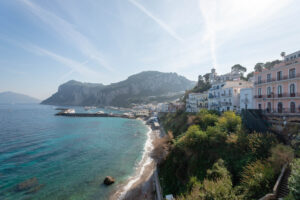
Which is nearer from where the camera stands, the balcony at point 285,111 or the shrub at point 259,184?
the shrub at point 259,184

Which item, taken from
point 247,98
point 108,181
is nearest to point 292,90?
point 247,98

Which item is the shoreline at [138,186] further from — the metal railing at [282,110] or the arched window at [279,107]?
the arched window at [279,107]

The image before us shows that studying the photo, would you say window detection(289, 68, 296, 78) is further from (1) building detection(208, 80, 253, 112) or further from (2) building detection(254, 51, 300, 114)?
(1) building detection(208, 80, 253, 112)

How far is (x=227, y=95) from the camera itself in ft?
116

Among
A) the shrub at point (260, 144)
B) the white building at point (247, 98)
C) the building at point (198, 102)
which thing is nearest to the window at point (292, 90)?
the white building at point (247, 98)

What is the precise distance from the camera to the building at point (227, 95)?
3350cm

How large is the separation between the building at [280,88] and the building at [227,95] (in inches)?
261

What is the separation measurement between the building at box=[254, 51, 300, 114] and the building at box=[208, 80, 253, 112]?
6.63 m

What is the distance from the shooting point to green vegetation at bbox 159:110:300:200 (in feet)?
32.8

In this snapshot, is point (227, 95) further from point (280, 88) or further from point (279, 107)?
point (280, 88)

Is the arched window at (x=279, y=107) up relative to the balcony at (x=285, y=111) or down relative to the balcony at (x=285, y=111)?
up

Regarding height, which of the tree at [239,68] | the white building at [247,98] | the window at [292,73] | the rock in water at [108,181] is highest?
the tree at [239,68]

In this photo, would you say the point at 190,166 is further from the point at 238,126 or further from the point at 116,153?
the point at 116,153

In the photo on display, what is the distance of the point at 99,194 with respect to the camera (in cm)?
1847
